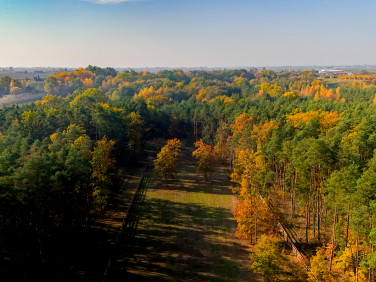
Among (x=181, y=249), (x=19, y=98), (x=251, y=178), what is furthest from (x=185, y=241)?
(x=19, y=98)

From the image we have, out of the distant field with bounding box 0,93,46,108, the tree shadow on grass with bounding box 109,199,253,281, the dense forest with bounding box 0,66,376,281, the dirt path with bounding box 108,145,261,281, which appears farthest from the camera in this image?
the distant field with bounding box 0,93,46,108

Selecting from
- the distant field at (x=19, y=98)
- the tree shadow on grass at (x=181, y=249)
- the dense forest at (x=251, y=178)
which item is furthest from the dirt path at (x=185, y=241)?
the distant field at (x=19, y=98)

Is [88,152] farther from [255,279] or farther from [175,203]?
[255,279]

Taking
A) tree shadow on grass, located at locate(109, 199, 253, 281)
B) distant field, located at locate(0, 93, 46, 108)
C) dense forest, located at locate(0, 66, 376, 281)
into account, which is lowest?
tree shadow on grass, located at locate(109, 199, 253, 281)

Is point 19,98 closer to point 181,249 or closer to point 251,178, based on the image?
point 181,249

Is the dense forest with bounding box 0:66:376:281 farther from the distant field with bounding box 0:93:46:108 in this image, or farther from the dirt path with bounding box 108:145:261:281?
the distant field with bounding box 0:93:46:108

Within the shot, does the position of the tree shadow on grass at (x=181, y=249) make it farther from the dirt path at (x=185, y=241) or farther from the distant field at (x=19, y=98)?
the distant field at (x=19, y=98)

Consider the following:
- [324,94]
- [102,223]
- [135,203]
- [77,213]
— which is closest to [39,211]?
[77,213]

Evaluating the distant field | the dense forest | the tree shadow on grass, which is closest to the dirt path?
the tree shadow on grass
